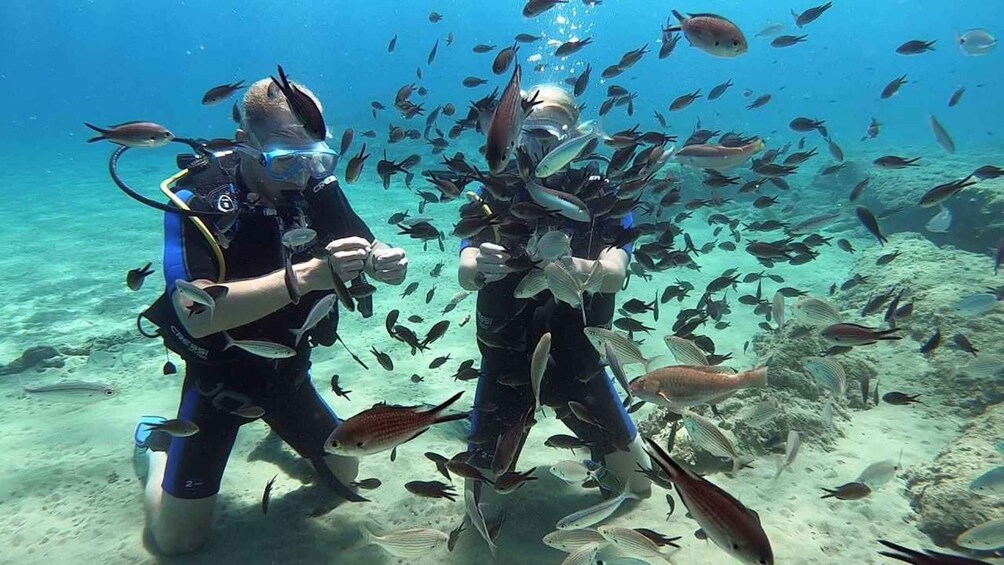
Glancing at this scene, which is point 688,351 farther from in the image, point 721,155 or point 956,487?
point 956,487

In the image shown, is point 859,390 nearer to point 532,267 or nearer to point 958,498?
point 958,498

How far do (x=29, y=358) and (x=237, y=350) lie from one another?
6057mm

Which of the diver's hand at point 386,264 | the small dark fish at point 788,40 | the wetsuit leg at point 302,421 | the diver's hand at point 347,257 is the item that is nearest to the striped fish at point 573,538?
the diver's hand at point 386,264

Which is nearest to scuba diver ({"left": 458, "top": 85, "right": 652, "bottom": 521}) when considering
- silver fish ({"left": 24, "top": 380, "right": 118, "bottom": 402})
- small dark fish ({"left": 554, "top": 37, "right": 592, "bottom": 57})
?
silver fish ({"left": 24, "top": 380, "right": 118, "bottom": 402})

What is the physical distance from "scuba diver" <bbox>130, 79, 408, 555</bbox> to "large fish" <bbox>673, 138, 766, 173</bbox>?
2.61m

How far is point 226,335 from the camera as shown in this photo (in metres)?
3.26

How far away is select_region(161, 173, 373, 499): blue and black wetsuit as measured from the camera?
347 centimetres

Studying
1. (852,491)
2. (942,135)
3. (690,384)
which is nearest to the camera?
(690,384)

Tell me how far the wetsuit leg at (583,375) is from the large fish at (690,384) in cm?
131

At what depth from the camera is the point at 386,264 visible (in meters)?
2.94

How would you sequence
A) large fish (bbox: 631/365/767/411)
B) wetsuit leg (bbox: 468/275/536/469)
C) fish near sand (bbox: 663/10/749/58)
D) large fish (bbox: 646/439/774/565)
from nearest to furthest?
1. large fish (bbox: 646/439/774/565)
2. large fish (bbox: 631/365/767/411)
3. fish near sand (bbox: 663/10/749/58)
4. wetsuit leg (bbox: 468/275/536/469)

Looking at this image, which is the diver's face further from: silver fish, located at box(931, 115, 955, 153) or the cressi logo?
silver fish, located at box(931, 115, 955, 153)

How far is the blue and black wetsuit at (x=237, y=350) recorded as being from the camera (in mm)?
3467

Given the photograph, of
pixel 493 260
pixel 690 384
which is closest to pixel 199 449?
pixel 493 260
